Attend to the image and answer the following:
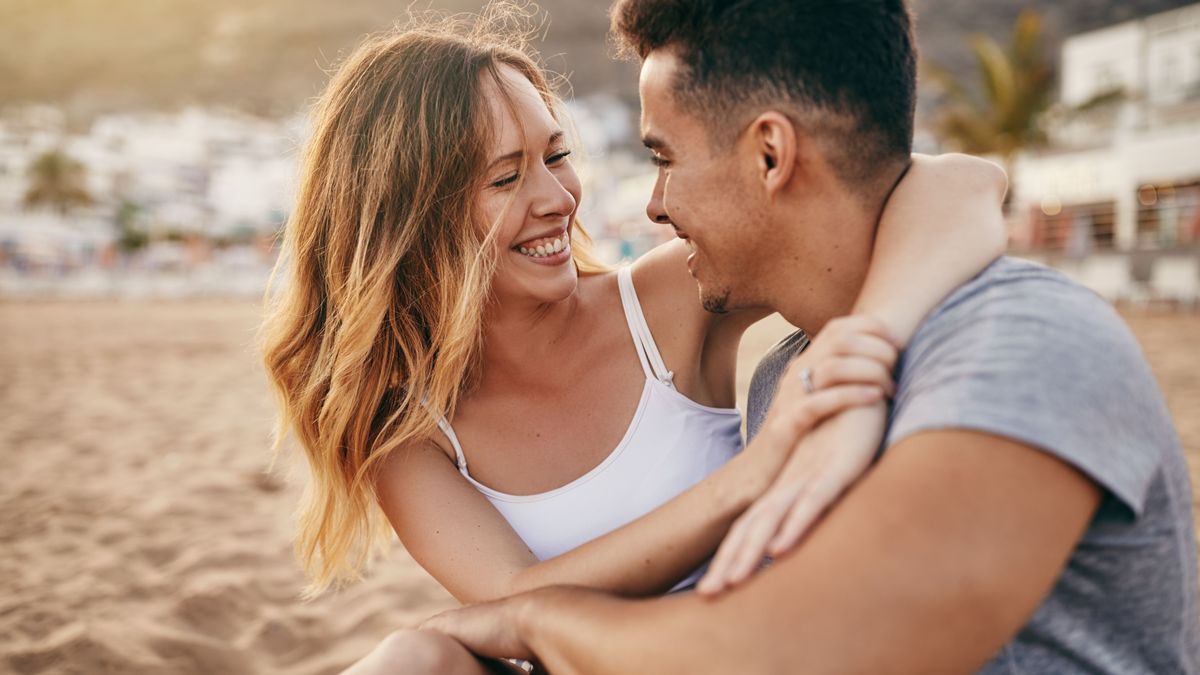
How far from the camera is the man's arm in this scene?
3.54ft

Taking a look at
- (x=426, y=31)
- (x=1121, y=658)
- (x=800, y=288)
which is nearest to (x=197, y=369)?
(x=426, y=31)

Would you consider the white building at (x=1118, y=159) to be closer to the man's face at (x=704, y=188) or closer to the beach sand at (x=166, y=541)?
the beach sand at (x=166, y=541)

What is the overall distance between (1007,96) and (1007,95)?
1.2 inches

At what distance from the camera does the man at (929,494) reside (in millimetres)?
1091

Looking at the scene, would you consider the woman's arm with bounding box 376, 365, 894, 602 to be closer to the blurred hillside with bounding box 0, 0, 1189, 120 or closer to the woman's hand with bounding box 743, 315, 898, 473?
the woman's hand with bounding box 743, 315, 898, 473

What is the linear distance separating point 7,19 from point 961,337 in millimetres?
85679

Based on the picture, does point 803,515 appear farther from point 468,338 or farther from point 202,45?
point 202,45

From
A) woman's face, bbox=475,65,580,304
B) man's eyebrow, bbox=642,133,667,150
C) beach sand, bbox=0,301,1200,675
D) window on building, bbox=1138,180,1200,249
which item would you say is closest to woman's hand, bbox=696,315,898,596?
man's eyebrow, bbox=642,133,667,150

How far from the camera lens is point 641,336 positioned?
254cm

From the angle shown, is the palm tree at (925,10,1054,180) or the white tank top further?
the palm tree at (925,10,1054,180)

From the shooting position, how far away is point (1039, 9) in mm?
35250

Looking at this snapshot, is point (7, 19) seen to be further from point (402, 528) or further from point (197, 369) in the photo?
point (402, 528)

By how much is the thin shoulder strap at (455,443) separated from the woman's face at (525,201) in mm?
441

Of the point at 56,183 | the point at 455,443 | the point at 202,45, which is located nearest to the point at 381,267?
the point at 455,443
